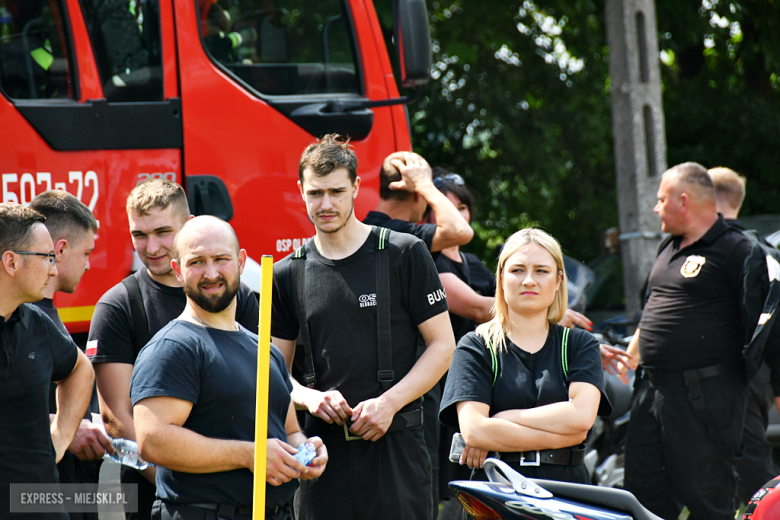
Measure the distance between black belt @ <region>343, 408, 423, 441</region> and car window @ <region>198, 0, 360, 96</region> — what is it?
1.91 m

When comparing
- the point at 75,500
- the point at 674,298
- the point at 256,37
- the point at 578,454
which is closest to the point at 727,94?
the point at 674,298

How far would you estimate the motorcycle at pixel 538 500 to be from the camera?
7.82 feet

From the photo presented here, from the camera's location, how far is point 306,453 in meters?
2.69

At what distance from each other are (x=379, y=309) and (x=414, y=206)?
44.0 inches

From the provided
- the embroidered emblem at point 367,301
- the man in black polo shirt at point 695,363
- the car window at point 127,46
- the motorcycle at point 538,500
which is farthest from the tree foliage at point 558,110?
the motorcycle at point 538,500

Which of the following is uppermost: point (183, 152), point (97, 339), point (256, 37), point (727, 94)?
point (727, 94)

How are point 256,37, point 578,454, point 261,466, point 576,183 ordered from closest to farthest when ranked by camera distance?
point 261,466 < point 578,454 < point 256,37 < point 576,183

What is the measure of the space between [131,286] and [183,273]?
0.67 metres

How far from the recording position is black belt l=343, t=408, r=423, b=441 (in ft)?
10.9

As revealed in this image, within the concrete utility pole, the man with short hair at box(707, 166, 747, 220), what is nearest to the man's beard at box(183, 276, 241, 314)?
the man with short hair at box(707, 166, 747, 220)

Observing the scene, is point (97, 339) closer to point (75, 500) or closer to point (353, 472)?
point (75, 500)

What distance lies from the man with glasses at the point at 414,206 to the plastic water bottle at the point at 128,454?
1.62m

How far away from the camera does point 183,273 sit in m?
2.73

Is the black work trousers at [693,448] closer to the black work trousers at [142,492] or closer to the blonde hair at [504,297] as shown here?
the blonde hair at [504,297]
